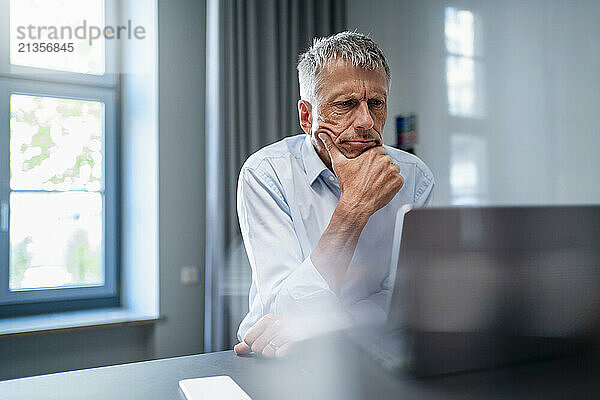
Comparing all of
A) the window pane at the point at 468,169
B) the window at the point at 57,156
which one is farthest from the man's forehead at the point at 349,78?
the window at the point at 57,156

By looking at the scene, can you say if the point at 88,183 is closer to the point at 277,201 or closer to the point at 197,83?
the point at 197,83

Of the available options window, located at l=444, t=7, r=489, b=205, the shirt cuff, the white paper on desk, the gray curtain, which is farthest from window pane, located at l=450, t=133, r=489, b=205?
the white paper on desk

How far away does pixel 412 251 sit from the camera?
0.43m

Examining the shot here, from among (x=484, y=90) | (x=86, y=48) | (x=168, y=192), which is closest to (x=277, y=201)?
(x=484, y=90)

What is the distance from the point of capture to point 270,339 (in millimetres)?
748

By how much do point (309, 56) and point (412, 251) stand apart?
2.96 feet

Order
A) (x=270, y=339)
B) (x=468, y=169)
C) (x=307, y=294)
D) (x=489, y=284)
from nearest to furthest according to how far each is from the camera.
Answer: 1. (x=489, y=284)
2. (x=270, y=339)
3. (x=307, y=294)
4. (x=468, y=169)

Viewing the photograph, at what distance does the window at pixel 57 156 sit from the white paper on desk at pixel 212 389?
2249 mm

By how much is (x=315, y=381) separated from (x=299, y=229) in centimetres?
72

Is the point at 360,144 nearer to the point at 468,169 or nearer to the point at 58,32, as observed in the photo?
the point at 468,169

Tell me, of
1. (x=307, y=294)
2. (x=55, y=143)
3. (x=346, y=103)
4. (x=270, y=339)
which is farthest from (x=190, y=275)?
(x=270, y=339)

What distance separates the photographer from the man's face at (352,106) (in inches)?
45.8

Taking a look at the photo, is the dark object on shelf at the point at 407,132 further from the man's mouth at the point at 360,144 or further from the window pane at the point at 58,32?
the window pane at the point at 58,32

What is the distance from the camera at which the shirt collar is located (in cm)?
130
